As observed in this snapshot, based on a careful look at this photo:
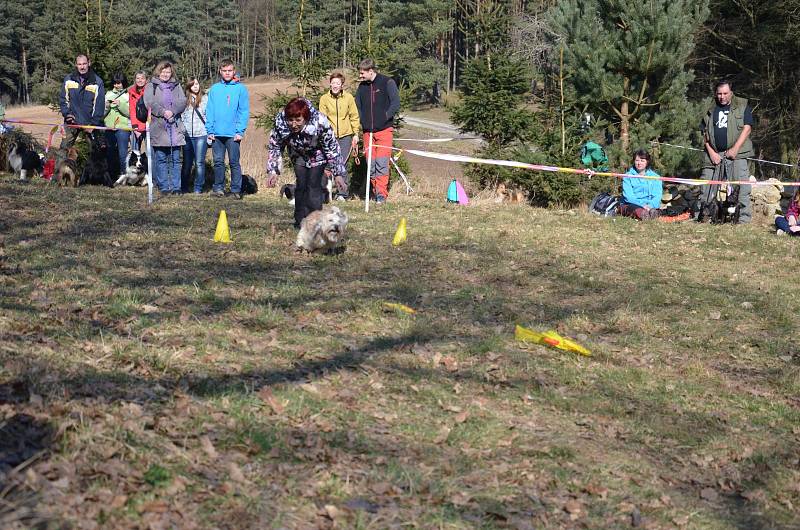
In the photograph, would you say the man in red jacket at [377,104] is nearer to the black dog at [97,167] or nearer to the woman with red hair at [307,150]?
the woman with red hair at [307,150]

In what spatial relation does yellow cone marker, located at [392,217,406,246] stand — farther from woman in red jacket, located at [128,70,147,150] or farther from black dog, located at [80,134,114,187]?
black dog, located at [80,134,114,187]

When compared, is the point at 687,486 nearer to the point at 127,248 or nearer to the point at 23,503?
the point at 23,503

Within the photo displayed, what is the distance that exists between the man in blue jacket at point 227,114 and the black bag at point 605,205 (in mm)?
Answer: 5979

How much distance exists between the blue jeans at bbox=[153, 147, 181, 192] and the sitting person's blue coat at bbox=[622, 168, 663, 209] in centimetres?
731

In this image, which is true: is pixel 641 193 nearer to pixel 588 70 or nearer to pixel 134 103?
pixel 588 70

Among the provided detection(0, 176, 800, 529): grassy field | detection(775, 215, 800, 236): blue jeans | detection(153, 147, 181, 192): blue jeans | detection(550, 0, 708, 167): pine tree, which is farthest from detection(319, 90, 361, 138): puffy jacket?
detection(775, 215, 800, 236): blue jeans

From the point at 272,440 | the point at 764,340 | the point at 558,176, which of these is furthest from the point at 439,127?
the point at 272,440

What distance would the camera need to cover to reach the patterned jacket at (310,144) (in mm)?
10125

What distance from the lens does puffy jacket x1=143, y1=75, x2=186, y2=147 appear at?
1419cm

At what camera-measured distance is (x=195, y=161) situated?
49.8ft

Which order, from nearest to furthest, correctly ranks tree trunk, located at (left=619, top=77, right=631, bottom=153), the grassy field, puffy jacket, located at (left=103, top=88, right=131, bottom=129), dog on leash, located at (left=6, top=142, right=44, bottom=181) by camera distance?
1. the grassy field
2. dog on leash, located at (left=6, top=142, right=44, bottom=181)
3. puffy jacket, located at (left=103, top=88, right=131, bottom=129)
4. tree trunk, located at (left=619, top=77, right=631, bottom=153)

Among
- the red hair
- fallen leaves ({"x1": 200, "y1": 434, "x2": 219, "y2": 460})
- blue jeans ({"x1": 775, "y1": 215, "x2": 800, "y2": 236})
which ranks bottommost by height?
fallen leaves ({"x1": 200, "y1": 434, "x2": 219, "y2": 460})

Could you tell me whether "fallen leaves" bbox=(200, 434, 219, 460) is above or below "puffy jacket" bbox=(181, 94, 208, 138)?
below

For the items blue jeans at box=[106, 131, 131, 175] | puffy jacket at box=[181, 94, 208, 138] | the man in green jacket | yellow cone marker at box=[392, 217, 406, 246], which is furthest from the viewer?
blue jeans at box=[106, 131, 131, 175]
